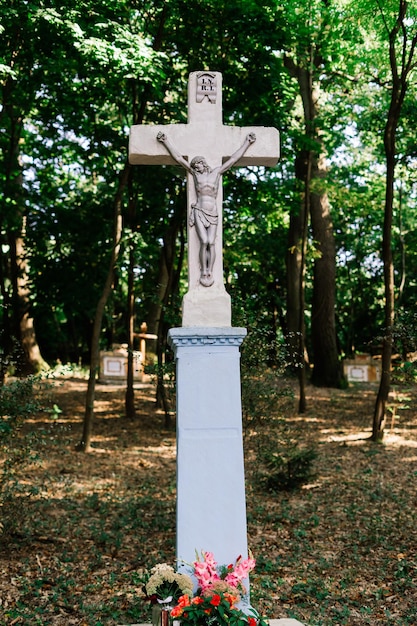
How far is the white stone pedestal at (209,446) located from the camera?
4133 millimetres

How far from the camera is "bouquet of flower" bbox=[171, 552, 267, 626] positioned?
344 cm

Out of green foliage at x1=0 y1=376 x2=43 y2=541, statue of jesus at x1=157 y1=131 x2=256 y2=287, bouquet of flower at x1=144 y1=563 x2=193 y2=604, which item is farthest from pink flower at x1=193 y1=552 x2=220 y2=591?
green foliage at x1=0 y1=376 x2=43 y2=541

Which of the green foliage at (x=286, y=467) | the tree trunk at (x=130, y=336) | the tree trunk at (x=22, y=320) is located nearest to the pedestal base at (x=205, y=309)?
Result: the green foliage at (x=286, y=467)

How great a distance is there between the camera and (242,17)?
10.2 metres

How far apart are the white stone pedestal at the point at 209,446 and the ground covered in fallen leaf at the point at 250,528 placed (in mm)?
1434

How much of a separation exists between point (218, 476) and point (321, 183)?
10.1m

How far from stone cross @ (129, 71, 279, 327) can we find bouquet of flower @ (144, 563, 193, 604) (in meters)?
1.65

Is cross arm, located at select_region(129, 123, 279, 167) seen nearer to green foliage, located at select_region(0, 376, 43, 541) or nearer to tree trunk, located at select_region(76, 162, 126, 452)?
green foliage, located at select_region(0, 376, 43, 541)

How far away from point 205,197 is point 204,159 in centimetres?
32

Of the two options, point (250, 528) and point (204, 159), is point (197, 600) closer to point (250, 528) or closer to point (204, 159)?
point (204, 159)

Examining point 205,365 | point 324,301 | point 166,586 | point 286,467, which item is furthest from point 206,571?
point 324,301

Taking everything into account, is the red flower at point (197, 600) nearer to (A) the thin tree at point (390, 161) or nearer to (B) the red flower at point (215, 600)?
→ (B) the red flower at point (215, 600)

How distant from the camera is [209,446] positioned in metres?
4.21

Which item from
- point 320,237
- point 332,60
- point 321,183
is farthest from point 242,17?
point 320,237
